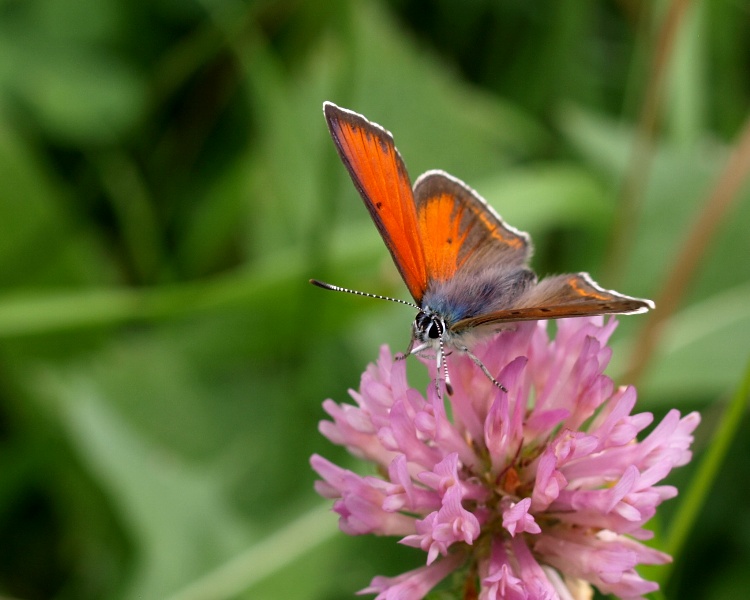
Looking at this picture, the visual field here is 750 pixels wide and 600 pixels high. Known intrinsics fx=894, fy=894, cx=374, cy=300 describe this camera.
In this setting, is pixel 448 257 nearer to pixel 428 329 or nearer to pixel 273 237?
pixel 428 329

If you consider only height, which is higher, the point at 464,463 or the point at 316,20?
the point at 316,20

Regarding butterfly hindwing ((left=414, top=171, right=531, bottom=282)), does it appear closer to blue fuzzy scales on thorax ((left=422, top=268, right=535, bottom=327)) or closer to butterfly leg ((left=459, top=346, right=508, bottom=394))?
blue fuzzy scales on thorax ((left=422, top=268, right=535, bottom=327))

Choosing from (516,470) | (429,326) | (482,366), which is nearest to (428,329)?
(429,326)

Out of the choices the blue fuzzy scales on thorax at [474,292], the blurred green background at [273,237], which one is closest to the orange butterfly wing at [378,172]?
the blue fuzzy scales on thorax at [474,292]

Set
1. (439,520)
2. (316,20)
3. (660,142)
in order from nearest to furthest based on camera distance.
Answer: (439,520) < (660,142) < (316,20)

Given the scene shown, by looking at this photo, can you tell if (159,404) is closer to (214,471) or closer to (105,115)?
(214,471)

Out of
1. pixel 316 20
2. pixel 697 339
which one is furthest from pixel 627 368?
pixel 316 20
